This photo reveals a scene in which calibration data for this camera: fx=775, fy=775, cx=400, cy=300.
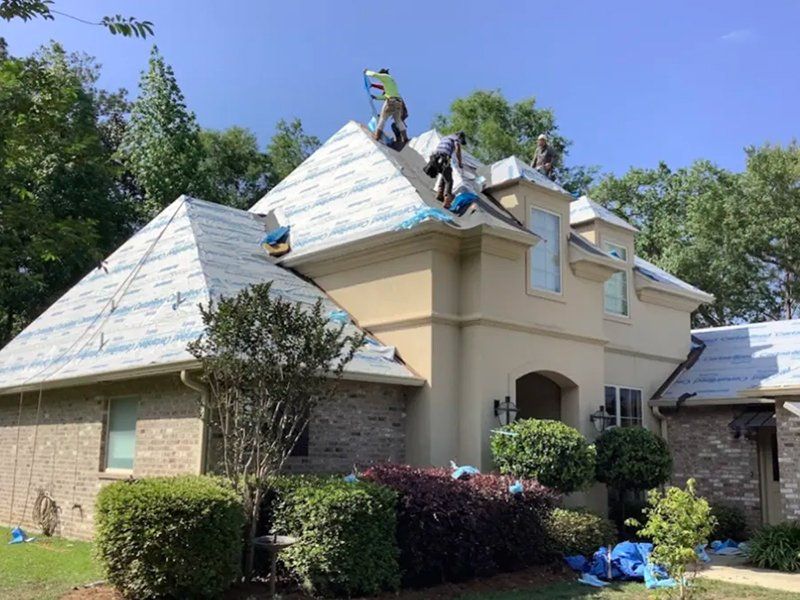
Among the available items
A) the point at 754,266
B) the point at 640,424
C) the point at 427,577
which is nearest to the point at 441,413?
the point at 427,577

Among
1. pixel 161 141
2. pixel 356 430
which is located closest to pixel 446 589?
pixel 356 430

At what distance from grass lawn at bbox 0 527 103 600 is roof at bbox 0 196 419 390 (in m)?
2.80

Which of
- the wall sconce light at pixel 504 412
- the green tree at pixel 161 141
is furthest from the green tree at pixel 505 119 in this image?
the wall sconce light at pixel 504 412

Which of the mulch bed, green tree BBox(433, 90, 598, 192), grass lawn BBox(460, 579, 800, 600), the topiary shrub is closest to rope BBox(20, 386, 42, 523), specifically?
the mulch bed

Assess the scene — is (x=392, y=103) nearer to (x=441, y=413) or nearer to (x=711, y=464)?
(x=441, y=413)

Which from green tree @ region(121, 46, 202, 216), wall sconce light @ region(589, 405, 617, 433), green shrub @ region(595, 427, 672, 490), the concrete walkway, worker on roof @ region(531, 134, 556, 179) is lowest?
the concrete walkway

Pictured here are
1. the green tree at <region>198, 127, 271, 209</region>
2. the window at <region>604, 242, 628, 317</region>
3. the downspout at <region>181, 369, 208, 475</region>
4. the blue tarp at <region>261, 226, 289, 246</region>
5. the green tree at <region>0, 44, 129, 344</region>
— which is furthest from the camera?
the green tree at <region>198, 127, 271, 209</region>

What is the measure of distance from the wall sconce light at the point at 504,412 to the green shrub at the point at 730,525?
18.1 ft

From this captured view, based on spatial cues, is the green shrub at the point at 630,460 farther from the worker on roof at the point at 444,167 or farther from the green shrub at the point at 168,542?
the green shrub at the point at 168,542

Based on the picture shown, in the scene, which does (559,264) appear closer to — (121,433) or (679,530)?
(679,530)

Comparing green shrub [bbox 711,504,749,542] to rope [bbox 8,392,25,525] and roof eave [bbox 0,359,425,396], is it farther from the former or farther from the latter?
rope [bbox 8,392,25,525]

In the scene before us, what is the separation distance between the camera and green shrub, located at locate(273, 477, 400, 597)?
9.00 meters

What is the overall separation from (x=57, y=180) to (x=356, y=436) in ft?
57.1

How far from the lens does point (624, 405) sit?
17.5 metres
